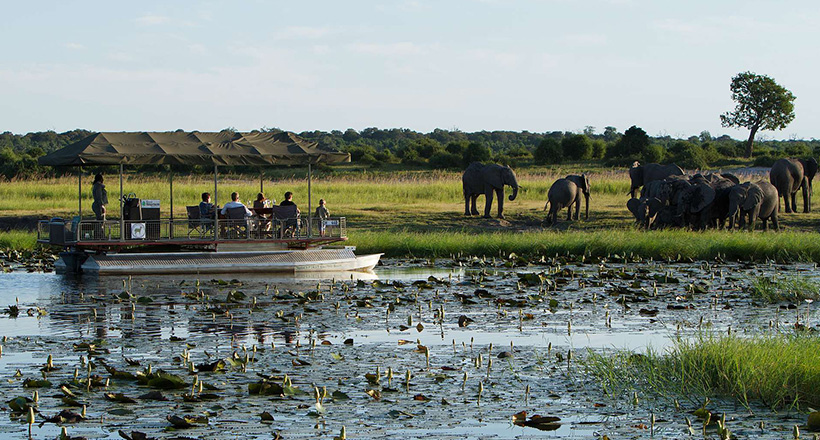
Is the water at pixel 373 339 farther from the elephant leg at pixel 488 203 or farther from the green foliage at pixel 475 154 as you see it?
the green foliage at pixel 475 154

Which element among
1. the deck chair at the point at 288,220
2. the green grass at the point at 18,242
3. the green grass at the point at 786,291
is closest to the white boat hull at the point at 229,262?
the deck chair at the point at 288,220

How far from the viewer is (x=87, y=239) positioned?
22.7 meters

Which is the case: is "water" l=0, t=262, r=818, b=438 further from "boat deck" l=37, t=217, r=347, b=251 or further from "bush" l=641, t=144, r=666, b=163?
"bush" l=641, t=144, r=666, b=163

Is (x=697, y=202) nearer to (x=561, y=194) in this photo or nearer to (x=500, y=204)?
(x=561, y=194)

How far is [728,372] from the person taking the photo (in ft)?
35.4

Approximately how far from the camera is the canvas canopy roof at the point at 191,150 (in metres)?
22.4

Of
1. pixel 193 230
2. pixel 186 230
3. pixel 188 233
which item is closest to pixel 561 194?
pixel 193 230

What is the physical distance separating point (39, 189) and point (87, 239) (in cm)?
2229

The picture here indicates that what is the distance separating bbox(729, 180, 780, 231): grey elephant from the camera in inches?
1260

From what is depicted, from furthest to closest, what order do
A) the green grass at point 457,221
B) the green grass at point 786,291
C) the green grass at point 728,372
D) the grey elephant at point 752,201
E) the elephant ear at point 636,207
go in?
the elephant ear at point 636,207
the grey elephant at point 752,201
the green grass at point 457,221
the green grass at point 786,291
the green grass at point 728,372

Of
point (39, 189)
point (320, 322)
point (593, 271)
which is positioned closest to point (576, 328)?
point (320, 322)

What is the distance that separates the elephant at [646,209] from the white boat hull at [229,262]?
1220cm

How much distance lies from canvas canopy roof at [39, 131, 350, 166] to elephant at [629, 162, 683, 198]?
56.2 ft

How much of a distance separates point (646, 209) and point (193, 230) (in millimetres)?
15770
